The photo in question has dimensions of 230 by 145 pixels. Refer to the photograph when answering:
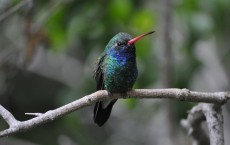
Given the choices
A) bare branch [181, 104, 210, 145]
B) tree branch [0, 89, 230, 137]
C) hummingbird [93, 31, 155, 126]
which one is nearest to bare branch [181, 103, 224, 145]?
bare branch [181, 104, 210, 145]

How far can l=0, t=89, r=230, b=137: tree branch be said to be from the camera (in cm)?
259

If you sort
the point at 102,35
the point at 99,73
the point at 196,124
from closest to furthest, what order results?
the point at 196,124, the point at 99,73, the point at 102,35

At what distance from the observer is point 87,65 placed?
6.29 meters

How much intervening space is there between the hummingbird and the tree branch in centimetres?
14

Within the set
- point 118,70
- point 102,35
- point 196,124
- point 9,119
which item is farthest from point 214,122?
point 102,35

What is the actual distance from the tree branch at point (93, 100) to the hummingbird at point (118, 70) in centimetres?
14

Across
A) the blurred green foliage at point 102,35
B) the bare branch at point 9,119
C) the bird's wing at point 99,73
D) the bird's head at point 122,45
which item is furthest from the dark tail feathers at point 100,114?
the blurred green foliage at point 102,35

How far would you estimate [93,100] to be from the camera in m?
2.85

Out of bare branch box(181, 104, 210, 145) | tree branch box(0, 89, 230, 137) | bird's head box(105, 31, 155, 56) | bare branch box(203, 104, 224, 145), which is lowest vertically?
bare branch box(181, 104, 210, 145)

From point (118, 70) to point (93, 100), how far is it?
63 cm

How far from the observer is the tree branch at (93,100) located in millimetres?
2594

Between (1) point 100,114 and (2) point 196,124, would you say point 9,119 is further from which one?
(2) point 196,124

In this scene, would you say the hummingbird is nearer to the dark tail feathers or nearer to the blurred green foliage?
the dark tail feathers

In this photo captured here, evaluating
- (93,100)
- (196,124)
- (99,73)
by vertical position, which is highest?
(93,100)
